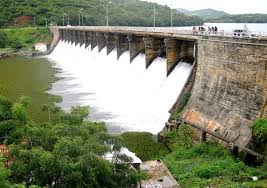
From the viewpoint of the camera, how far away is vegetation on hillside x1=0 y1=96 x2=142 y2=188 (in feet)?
56.4

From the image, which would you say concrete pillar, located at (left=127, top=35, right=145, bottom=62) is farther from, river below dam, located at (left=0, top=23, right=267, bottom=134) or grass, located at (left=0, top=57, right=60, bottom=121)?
grass, located at (left=0, top=57, right=60, bottom=121)

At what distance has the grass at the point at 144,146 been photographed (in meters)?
29.9

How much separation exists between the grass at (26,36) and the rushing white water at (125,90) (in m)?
46.7

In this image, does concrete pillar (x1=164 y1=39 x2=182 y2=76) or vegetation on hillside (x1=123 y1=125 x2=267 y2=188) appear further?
concrete pillar (x1=164 y1=39 x2=182 y2=76)

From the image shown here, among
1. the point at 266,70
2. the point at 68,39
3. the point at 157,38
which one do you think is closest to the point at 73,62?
the point at 68,39

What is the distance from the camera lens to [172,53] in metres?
42.4

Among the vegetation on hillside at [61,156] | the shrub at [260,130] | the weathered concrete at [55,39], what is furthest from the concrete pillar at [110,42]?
the vegetation on hillside at [61,156]

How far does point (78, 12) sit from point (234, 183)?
418ft

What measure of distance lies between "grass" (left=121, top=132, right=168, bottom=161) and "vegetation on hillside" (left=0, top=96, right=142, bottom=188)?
875 centimetres

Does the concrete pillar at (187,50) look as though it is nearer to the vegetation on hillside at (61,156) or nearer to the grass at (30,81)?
the grass at (30,81)

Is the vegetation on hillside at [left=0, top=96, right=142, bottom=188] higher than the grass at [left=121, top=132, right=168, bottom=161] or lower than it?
higher

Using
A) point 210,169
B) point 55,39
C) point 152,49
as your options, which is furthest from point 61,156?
point 55,39

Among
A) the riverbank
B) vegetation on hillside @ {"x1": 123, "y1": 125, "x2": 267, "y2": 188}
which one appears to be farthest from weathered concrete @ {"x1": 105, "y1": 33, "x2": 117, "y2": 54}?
the riverbank

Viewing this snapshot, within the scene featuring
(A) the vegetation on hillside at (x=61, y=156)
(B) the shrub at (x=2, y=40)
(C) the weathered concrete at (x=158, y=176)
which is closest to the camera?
(A) the vegetation on hillside at (x=61, y=156)
